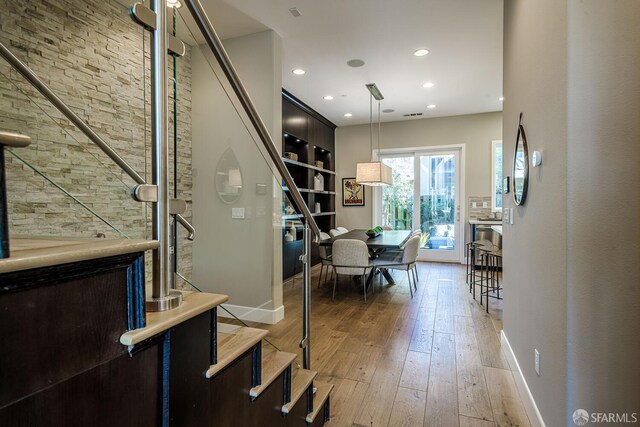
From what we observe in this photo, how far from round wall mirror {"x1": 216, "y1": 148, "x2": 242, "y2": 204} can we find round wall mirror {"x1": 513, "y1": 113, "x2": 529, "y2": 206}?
1972 millimetres

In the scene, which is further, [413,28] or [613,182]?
A: [413,28]

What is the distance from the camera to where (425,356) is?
2.63 m

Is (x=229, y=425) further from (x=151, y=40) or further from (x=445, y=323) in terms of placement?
(x=445, y=323)

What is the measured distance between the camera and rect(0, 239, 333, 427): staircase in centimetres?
57

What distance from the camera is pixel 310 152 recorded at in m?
5.95

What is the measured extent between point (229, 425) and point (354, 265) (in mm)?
2854

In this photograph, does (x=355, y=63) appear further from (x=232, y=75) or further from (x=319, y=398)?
(x=319, y=398)

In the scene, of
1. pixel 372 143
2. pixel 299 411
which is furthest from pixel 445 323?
pixel 372 143

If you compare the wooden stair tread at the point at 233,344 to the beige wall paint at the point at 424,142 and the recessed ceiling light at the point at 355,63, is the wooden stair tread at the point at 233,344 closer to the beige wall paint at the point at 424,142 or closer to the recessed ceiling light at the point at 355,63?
the recessed ceiling light at the point at 355,63

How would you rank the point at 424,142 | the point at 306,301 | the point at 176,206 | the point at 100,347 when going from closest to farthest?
the point at 100,347, the point at 176,206, the point at 306,301, the point at 424,142

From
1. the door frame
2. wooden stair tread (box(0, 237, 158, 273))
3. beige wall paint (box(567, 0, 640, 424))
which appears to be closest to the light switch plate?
wooden stair tread (box(0, 237, 158, 273))

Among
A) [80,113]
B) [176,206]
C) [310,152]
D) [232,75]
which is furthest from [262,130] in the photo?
[310,152]

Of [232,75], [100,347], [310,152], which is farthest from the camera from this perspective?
[310,152]

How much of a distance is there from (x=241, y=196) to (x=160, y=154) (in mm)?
1703
